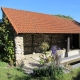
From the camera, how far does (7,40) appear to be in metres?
15.8

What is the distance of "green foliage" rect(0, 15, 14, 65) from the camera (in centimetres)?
1552

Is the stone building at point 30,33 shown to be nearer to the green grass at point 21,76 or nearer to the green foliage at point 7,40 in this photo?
the green foliage at point 7,40

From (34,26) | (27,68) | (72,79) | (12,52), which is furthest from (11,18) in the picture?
(72,79)

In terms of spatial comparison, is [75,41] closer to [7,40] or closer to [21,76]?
[7,40]

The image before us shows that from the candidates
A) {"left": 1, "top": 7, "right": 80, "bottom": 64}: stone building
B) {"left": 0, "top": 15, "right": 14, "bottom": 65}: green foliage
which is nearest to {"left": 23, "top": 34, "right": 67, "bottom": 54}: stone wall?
{"left": 1, "top": 7, "right": 80, "bottom": 64}: stone building

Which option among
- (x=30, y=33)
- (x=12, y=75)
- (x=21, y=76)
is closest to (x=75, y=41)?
(x=30, y=33)

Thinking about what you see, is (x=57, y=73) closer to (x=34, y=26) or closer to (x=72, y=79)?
(x=72, y=79)

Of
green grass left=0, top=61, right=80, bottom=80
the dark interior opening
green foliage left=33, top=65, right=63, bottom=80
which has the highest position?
the dark interior opening

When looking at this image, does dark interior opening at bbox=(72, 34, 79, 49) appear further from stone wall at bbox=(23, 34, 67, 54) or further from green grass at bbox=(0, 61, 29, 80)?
green grass at bbox=(0, 61, 29, 80)

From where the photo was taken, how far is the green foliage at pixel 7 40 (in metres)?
15.5

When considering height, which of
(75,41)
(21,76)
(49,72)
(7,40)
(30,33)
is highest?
(30,33)

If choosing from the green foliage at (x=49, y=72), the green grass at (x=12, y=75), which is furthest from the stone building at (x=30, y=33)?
the green foliage at (x=49, y=72)

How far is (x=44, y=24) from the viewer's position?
19281 mm

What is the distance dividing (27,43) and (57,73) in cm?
681
